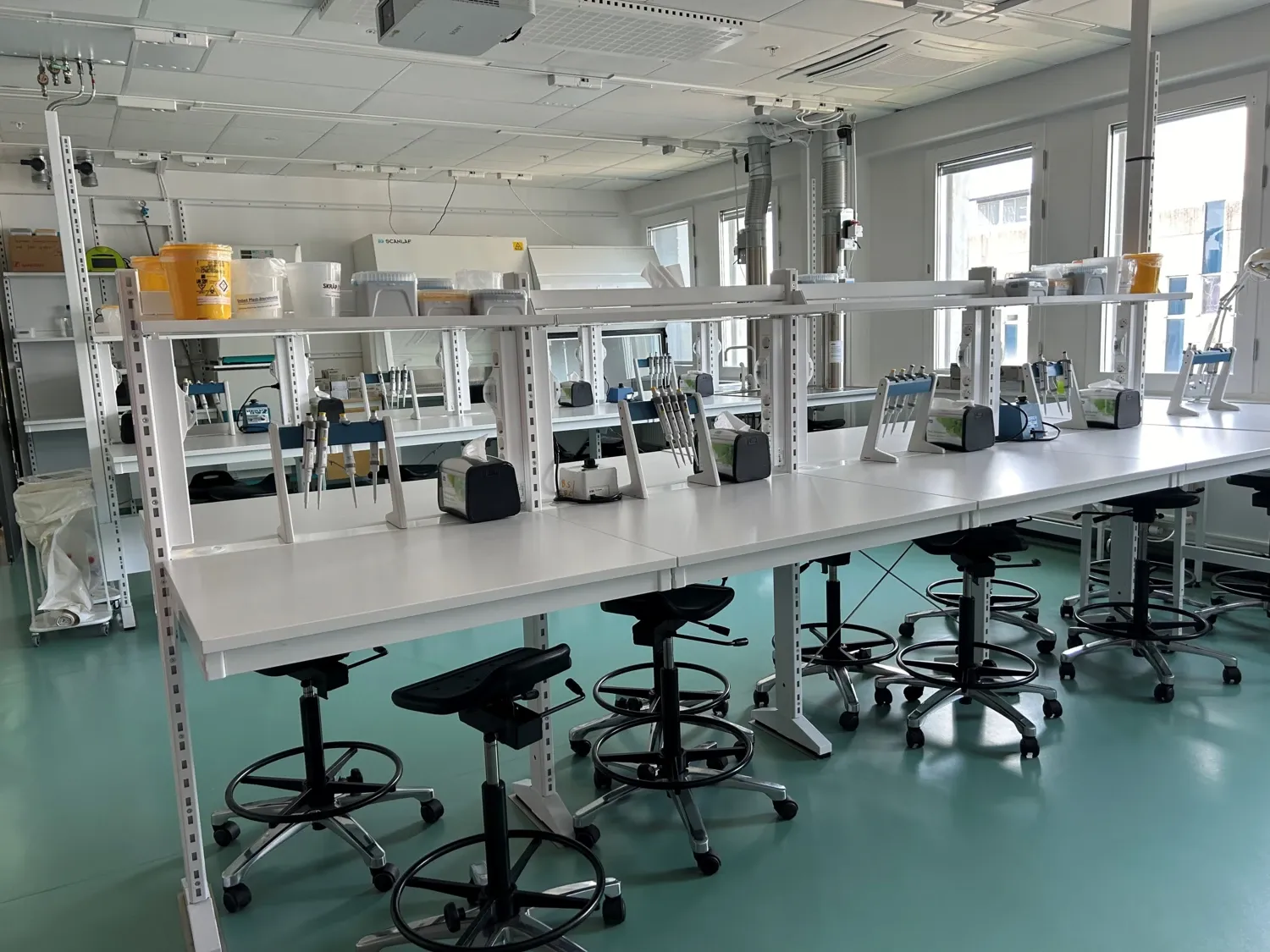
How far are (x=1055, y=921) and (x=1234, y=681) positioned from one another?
1718 millimetres

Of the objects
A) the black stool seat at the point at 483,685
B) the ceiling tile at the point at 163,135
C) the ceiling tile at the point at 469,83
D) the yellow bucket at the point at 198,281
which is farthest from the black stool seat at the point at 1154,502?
the ceiling tile at the point at 163,135

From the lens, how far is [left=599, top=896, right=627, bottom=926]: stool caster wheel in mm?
1991

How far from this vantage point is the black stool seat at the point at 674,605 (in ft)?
7.21

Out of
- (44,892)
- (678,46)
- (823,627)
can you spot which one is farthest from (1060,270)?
(44,892)

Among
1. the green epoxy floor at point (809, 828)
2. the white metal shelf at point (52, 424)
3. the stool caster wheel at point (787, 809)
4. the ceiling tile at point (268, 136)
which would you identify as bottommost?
the green epoxy floor at point (809, 828)

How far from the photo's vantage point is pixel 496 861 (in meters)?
1.83

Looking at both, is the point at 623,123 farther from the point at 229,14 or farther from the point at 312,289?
the point at 312,289

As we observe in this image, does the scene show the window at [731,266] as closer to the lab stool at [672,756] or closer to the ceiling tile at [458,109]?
the ceiling tile at [458,109]

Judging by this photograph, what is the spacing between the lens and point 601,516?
93.9 inches

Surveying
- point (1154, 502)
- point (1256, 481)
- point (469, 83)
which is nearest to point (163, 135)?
point (469, 83)

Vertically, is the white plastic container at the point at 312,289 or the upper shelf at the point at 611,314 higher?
the white plastic container at the point at 312,289

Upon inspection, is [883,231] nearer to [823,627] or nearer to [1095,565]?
[1095,565]

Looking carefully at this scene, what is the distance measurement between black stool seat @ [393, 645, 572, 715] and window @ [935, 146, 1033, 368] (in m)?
4.32

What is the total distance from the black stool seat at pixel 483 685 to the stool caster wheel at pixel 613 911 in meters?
0.61
